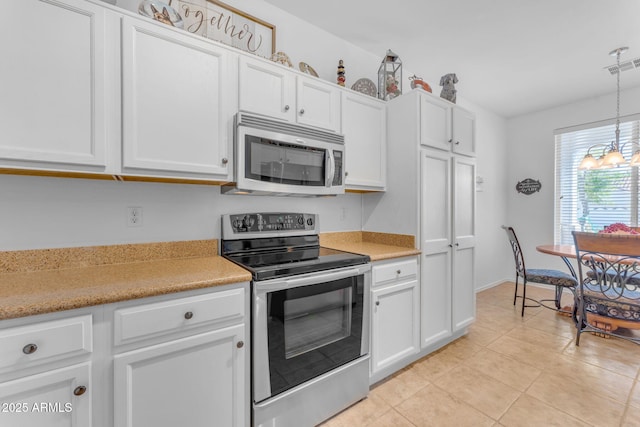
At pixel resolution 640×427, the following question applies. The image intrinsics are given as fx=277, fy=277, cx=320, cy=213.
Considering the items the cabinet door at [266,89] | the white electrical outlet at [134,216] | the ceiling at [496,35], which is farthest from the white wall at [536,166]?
the white electrical outlet at [134,216]

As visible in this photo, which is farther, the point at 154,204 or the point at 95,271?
the point at 154,204

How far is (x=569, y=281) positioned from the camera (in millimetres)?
2969

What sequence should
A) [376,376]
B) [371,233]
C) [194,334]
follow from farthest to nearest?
1. [371,233]
2. [376,376]
3. [194,334]

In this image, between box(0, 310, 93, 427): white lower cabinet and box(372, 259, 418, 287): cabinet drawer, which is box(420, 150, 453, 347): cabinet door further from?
box(0, 310, 93, 427): white lower cabinet

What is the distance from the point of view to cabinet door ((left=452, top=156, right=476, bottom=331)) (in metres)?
2.49

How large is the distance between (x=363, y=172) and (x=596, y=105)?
12.8 feet

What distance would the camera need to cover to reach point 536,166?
438 cm

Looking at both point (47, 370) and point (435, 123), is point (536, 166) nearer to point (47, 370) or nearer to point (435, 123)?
point (435, 123)

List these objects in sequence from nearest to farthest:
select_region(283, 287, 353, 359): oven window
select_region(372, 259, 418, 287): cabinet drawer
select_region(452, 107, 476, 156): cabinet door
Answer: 1. select_region(283, 287, 353, 359): oven window
2. select_region(372, 259, 418, 287): cabinet drawer
3. select_region(452, 107, 476, 156): cabinet door

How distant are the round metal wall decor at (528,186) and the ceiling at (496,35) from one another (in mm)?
1418

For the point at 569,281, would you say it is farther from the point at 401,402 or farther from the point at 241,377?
the point at 241,377

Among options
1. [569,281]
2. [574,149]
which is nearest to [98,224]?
[569,281]

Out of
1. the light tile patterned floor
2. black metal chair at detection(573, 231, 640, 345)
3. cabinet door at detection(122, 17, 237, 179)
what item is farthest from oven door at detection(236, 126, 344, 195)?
black metal chair at detection(573, 231, 640, 345)

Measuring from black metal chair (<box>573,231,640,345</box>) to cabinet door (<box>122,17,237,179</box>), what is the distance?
2.97 m
